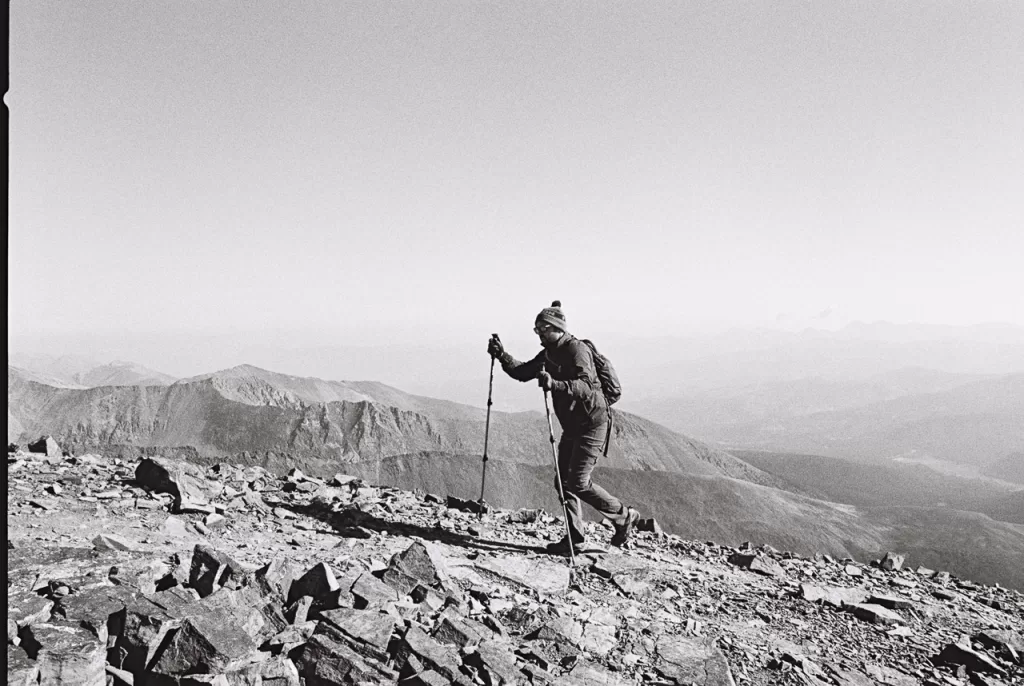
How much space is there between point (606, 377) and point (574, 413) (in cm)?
69

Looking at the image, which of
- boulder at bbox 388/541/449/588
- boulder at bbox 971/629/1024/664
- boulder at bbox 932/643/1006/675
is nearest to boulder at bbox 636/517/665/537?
boulder at bbox 971/629/1024/664

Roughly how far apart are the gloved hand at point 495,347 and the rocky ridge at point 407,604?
97.3 inches

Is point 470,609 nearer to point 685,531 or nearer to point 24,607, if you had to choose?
point 24,607

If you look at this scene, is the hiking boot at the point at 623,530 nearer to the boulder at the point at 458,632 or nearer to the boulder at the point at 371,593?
the boulder at the point at 458,632

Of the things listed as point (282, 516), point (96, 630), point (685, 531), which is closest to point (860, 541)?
point (685, 531)

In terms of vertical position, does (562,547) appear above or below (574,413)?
below

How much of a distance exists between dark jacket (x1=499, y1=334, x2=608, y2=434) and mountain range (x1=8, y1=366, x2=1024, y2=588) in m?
15.9

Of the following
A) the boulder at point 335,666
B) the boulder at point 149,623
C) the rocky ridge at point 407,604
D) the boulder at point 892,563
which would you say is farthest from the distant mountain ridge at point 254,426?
the boulder at point 335,666

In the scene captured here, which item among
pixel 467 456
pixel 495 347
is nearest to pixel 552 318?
pixel 495 347

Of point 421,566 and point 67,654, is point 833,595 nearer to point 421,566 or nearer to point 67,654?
point 421,566

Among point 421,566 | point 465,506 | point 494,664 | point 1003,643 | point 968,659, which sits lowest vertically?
point 465,506

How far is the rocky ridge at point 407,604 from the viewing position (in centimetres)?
352

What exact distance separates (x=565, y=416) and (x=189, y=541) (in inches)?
175

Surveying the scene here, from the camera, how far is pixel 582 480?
7.09 m
